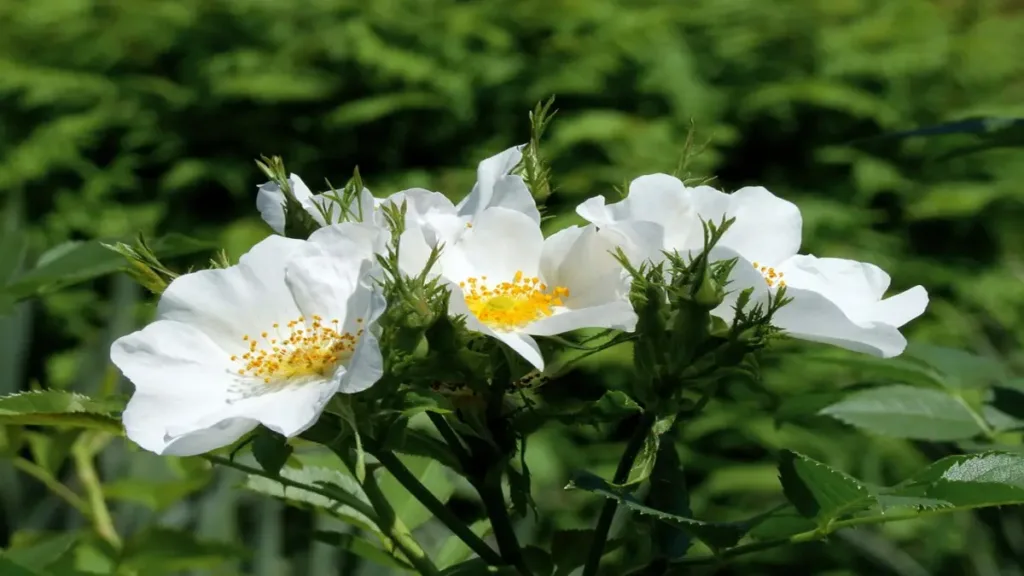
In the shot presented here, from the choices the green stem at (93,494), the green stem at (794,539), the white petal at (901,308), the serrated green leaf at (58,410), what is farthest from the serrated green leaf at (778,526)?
the green stem at (93,494)

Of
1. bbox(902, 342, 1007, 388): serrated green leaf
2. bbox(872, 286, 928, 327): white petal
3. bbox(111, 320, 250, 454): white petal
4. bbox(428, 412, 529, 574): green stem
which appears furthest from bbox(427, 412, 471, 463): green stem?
bbox(902, 342, 1007, 388): serrated green leaf

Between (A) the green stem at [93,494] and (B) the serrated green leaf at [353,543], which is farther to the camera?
(A) the green stem at [93,494]

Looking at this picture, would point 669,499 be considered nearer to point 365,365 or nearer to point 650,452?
point 650,452

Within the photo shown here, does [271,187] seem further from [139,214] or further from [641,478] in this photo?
[139,214]

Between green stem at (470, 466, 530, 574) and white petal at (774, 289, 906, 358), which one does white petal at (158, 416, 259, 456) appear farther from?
white petal at (774, 289, 906, 358)

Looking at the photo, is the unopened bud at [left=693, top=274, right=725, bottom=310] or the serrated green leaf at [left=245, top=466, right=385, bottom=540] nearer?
the unopened bud at [left=693, top=274, right=725, bottom=310]

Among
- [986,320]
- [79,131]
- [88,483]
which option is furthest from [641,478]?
[79,131]

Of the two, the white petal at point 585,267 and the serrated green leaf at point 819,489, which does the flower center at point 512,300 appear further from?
the serrated green leaf at point 819,489
